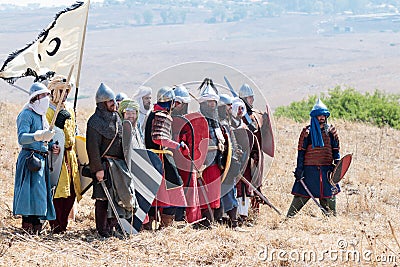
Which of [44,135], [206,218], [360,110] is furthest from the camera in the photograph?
[360,110]

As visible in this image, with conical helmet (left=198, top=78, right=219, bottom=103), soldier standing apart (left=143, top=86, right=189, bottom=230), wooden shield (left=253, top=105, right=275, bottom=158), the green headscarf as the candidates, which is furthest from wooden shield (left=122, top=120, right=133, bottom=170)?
wooden shield (left=253, top=105, right=275, bottom=158)

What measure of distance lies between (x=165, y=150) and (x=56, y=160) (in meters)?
1.13

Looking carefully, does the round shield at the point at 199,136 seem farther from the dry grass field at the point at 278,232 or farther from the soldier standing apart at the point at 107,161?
the soldier standing apart at the point at 107,161

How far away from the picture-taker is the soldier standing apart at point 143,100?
8.36 meters

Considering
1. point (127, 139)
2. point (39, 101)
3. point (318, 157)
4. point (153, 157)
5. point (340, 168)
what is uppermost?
point (39, 101)

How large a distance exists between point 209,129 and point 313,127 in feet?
4.83

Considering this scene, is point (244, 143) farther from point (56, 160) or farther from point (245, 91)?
point (56, 160)

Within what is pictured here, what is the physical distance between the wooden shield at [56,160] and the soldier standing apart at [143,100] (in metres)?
1.21

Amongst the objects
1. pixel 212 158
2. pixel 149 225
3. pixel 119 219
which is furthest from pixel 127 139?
pixel 212 158

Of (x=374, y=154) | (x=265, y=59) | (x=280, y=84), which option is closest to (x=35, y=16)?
(x=265, y=59)

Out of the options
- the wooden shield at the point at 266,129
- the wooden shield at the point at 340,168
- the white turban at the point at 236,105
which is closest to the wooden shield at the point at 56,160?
the white turban at the point at 236,105

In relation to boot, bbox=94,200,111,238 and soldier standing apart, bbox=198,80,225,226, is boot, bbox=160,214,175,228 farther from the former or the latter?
boot, bbox=94,200,111,238

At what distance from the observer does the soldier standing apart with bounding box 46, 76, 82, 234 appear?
23.9ft

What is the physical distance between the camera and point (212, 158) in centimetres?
816
